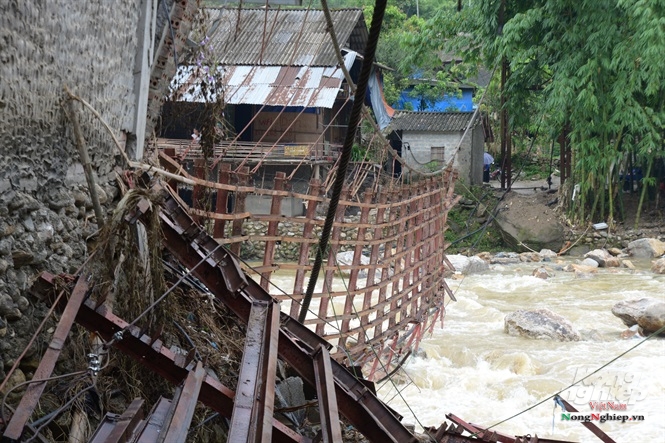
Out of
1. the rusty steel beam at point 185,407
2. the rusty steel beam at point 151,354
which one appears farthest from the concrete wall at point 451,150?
the rusty steel beam at point 185,407

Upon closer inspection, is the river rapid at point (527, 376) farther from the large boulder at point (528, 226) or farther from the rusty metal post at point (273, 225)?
the large boulder at point (528, 226)

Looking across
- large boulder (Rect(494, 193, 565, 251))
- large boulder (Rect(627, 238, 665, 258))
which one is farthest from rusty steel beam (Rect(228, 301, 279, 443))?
large boulder (Rect(494, 193, 565, 251))

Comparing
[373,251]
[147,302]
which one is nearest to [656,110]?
[373,251]

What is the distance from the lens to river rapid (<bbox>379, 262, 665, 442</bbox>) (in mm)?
6324

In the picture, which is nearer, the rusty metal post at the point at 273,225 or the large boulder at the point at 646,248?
the rusty metal post at the point at 273,225

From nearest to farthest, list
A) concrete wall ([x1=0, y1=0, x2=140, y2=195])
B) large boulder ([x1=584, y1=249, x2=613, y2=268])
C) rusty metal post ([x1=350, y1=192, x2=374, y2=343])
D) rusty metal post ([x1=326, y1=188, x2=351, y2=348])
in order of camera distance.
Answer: concrete wall ([x1=0, y1=0, x2=140, y2=195]), rusty metal post ([x1=326, y1=188, x2=351, y2=348]), rusty metal post ([x1=350, y1=192, x2=374, y2=343]), large boulder ([x1=584, y1=249, x2=613, y2=268])

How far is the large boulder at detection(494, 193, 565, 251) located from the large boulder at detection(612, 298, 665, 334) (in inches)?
327

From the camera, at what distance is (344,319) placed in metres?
5.43

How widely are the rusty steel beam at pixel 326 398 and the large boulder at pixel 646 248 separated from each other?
15.1 metres

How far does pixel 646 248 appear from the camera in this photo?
54.7 ft

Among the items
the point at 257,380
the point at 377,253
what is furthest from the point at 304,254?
the point at 257,380

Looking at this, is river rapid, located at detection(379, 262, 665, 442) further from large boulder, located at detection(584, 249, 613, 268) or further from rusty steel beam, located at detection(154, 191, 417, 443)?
large boulder, located at detection(584, 249, 613, 268)

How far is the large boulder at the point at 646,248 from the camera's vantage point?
16531 mm

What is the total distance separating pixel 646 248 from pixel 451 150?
23.9 feet
